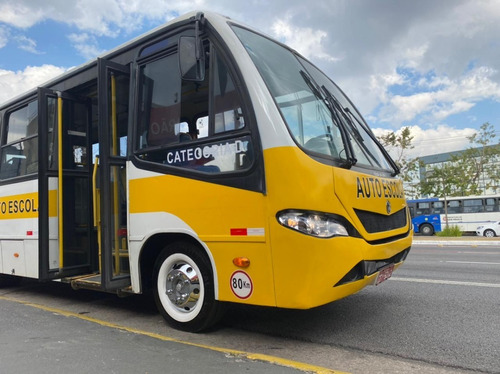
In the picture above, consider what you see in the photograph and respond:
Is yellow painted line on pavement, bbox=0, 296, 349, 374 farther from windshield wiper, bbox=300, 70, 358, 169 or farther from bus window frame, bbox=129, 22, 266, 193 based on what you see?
windshield wiper, bbox=300, 70, 358, 169

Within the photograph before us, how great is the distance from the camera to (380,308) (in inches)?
204

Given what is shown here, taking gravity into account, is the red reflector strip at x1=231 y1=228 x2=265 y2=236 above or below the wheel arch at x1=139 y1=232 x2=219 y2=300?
above

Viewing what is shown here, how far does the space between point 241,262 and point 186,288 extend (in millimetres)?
885

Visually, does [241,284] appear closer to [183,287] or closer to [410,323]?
[183,287]

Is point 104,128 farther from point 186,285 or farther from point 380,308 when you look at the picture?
point 380,308

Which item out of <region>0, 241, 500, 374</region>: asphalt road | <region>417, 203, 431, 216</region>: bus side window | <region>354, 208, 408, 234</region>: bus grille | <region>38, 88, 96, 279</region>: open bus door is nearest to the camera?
<region>0, 241, 500, 374</region>: asphalt road

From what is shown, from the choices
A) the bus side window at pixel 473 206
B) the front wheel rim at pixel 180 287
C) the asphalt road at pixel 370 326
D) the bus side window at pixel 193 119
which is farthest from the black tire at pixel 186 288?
the bus side window at pixel 473 206

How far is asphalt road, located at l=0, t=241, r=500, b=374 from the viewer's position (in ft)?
11.6

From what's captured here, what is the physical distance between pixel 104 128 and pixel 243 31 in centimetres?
193

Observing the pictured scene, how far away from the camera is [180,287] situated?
14.1 ft

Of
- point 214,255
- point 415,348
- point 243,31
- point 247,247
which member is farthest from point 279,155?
point 415,348

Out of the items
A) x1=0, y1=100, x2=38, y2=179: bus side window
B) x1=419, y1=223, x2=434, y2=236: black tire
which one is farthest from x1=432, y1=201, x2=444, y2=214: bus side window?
x1=0, y1=100, x2=38, y2=179: bus side window

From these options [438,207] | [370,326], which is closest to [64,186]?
[370,326]

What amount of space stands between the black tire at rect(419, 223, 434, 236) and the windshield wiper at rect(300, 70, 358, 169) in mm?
29742
